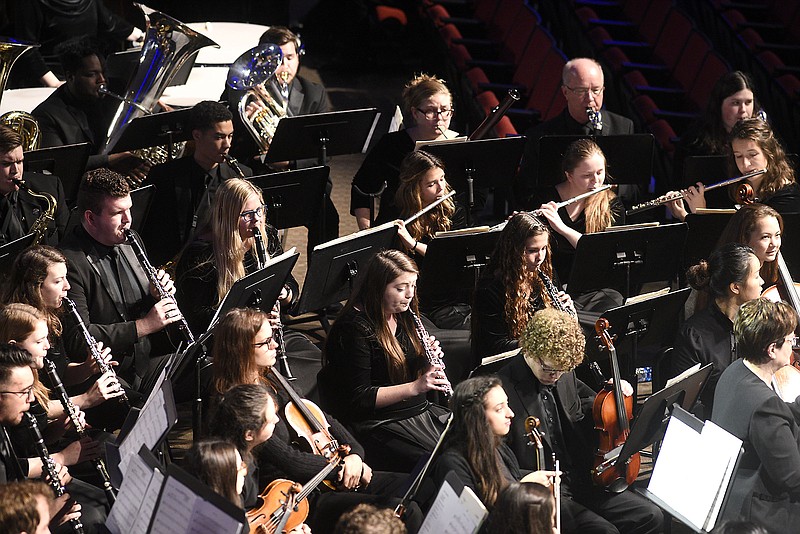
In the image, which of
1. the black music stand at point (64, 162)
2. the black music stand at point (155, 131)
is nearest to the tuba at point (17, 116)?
the black music stand at point (64, 162)

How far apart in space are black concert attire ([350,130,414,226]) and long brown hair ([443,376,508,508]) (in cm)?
228

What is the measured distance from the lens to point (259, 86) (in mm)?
5941

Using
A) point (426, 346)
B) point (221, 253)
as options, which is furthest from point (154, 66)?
point (426, 346)

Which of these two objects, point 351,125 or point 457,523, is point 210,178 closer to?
point 351,125

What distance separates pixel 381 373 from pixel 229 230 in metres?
0.90

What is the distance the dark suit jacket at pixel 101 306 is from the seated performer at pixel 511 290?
4.43ft

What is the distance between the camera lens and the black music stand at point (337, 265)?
4344 millimetres

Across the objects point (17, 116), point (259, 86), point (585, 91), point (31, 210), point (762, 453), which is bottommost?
point (762, 453)

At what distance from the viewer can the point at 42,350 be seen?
11.7 feet

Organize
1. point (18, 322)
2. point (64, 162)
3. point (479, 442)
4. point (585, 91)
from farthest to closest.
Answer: point (585, 91) < point (64, 162) < point (18, 322) < point (479, 442)

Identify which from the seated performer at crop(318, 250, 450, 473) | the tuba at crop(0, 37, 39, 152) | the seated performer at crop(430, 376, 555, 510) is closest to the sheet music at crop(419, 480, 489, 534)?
the seated performer at crop(430, 376, 555, 510)

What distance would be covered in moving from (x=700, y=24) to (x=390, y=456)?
588 cm

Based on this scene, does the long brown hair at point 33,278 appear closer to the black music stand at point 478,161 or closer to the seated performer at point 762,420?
the black music stand at point 478,161

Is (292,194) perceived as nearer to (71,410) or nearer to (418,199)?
(418,199)
